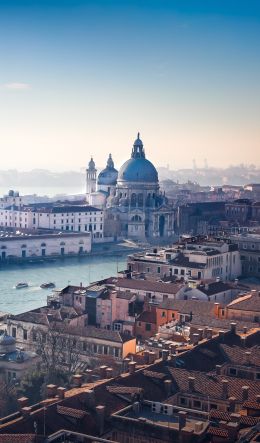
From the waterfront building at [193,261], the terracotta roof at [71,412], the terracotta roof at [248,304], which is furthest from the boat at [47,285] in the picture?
the terracotta roof at [71,412]

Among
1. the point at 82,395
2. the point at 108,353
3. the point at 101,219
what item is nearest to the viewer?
the point at 82,395

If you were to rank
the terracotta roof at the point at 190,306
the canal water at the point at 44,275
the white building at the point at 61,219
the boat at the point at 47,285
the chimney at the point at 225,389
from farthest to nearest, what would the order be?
the white building at the point at 61,219 → the boat at the point at 47,285 → the canal water at the point at 44,275 → the terracotta roof at the point at 190,306 → the chimney at the point at 225,389

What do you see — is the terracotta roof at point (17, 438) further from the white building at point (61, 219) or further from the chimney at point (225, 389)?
the white building at point (61, 219)

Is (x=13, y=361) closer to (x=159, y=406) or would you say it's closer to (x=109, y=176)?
(x=159, y=406)

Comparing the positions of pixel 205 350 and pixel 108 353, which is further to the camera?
pixel 108 353

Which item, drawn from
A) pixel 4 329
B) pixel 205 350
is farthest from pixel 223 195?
pixel 205 350

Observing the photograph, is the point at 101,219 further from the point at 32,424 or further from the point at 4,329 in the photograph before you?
the point at 32,424

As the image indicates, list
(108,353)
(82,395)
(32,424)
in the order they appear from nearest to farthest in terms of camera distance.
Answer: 1. (32,424)
2. (82,395)
3. (108,353)
